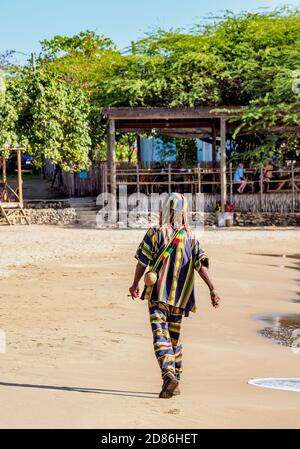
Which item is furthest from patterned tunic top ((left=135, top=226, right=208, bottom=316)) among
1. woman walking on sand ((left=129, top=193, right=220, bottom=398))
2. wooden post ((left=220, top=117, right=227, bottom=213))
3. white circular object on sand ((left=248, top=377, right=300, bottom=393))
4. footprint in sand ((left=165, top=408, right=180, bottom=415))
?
wooden post ((left=220, top=117, right=227, bottom=213))

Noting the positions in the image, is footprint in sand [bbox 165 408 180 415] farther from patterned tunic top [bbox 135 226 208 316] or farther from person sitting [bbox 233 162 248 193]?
person sitting [bbox 233 162 248 193]

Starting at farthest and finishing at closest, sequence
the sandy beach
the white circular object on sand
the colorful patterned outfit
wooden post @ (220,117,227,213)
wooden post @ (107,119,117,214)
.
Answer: wooden post @ (107,119,117,214)
wooden post @ (220,117,227,213)
the white circular object on sand
the colorful patterned outfit
the sandy beach

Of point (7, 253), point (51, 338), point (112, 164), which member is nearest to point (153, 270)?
point (51, 338)

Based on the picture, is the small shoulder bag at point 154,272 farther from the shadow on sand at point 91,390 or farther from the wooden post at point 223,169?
the wooden post at point 223,169

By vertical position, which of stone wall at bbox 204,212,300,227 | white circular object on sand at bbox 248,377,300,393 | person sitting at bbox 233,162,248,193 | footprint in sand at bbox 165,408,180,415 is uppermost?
person sitting at bbox 233,162,248,193

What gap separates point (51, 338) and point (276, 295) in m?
5.46

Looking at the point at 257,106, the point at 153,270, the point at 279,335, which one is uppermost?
the point at 257,106

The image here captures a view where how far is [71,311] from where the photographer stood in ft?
33.7

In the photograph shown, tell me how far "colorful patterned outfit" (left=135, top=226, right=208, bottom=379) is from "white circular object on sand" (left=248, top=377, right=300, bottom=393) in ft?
2.82

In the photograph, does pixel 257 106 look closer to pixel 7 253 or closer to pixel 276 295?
pixel 7 253

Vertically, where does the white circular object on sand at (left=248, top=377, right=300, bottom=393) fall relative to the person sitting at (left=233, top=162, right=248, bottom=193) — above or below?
below

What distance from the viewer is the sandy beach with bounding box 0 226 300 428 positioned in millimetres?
5680

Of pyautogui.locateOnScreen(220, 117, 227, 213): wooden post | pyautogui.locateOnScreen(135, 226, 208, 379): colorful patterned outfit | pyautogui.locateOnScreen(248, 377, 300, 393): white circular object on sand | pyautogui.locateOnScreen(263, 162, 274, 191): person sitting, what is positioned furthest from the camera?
pyautogui.locateOnScreen(263, 162, 274, 191): person sitting

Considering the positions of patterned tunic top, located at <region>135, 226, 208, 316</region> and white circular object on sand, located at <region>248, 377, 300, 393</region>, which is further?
white circular object on sand, located at <region>248, 377, 300, 393</region>
